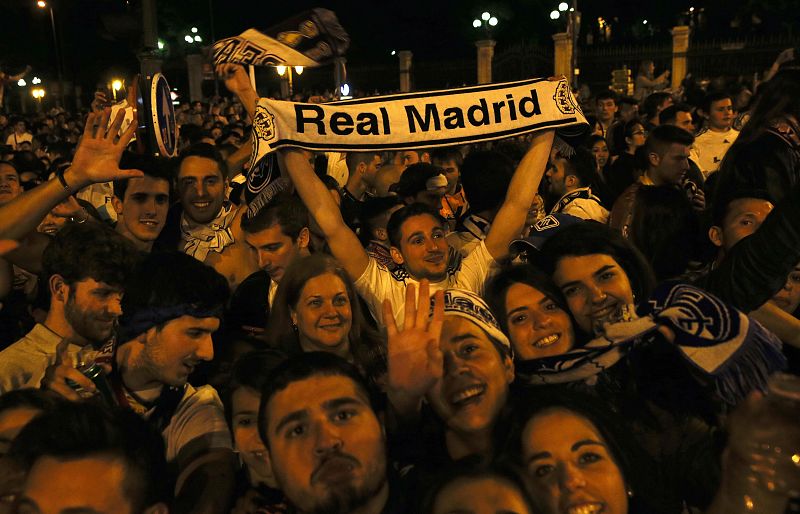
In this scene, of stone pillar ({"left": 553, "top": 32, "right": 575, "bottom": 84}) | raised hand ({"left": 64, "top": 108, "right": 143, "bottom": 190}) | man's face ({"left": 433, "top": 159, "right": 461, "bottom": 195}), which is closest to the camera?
raised hand ({"left": 64, "top": 108, "right": 143, "bottom": 190})

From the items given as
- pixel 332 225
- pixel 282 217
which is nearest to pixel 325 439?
pixel 332 225

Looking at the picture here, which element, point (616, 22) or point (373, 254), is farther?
point (616, 22)

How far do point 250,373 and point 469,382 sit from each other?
89cm

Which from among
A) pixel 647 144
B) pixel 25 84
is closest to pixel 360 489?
pixel 647 144

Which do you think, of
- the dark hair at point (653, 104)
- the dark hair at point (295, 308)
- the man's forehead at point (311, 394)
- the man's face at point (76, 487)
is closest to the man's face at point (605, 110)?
the dark hair at point (653, 104)

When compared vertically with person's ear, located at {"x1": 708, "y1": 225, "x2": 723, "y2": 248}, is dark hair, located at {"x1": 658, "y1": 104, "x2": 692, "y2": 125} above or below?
above

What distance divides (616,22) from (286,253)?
45120 mm

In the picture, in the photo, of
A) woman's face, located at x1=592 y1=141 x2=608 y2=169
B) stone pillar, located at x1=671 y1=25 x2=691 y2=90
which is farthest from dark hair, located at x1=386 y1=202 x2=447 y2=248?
stone pillar, located at x1=671 y1=25 x2=691 y2=90

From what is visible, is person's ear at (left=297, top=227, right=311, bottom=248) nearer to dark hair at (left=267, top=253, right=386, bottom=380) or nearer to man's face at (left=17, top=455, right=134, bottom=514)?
dark hair at (left=267, top=253, right=386, bottom=380)

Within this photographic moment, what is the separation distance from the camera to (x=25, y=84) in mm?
48094

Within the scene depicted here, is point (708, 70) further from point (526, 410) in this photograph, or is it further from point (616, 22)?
point (526, 410)

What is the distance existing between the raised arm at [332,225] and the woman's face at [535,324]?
104cm

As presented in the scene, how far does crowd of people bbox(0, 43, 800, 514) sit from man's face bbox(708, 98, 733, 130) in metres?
4.51

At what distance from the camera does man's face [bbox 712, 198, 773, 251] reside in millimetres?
4250
